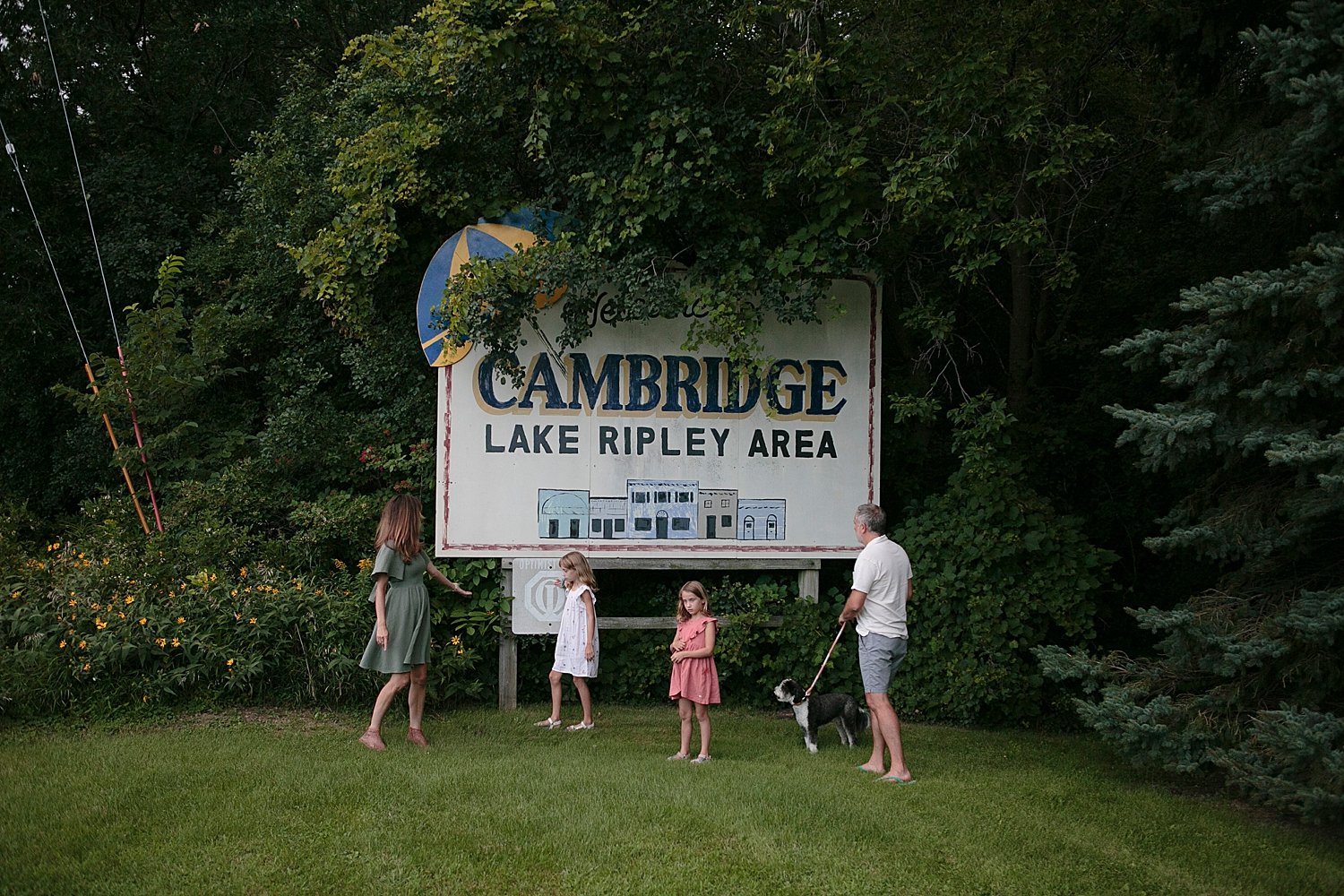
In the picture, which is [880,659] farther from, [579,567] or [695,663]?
[579,567]

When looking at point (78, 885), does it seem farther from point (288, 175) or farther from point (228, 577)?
point (288, 175)

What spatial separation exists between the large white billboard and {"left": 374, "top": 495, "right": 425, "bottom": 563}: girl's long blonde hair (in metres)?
1.42

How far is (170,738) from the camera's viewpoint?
747cm

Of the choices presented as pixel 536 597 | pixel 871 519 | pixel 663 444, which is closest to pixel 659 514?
pixel 663 444

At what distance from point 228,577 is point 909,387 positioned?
20.1ft

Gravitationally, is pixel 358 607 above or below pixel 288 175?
below

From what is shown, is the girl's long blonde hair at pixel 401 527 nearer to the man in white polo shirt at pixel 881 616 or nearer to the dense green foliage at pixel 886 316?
the dense green foliage at pixel 886 316

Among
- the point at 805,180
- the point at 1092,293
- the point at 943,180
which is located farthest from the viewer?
the point at 1092,293

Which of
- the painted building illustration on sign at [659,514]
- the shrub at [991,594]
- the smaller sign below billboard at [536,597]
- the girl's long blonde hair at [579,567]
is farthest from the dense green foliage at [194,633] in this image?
the shrub at [991,594]

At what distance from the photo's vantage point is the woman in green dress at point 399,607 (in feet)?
24.4

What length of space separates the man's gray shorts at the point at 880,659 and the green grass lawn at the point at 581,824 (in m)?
0.61

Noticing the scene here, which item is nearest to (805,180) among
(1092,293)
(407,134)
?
(407,134)

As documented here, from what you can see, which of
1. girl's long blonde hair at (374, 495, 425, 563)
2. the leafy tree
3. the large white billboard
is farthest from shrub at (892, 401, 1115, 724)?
girl's long blonde hair at (374, 495, 425, 563)

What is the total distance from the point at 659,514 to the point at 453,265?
2.69 m
